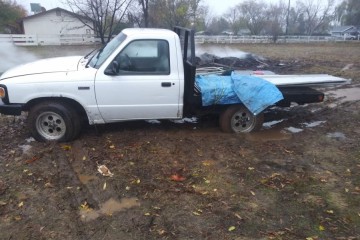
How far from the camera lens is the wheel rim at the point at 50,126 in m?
5.77

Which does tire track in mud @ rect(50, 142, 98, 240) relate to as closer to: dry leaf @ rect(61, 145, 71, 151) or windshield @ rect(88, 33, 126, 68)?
dry leaf @ rect(61, 145, 71, 151)

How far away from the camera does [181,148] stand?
583 cm

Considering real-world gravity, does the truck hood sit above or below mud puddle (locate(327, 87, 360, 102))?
above

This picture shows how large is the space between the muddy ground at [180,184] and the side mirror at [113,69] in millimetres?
1207

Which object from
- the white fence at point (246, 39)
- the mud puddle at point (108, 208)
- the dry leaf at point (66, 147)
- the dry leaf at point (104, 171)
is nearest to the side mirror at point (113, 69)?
the dry leaf at point (66, 147)

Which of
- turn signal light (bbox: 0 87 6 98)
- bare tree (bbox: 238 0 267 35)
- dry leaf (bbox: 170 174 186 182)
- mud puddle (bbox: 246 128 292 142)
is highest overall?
bare tree (bbox: 238 0 267 35)

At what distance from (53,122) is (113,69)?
1399 millimetres

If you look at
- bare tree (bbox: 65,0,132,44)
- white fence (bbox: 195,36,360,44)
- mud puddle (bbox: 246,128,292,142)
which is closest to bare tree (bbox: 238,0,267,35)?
white fence (bbox: 195,36,360,44)

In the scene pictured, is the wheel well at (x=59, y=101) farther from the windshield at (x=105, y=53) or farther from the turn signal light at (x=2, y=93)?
the windshield at (x=105, y=53)

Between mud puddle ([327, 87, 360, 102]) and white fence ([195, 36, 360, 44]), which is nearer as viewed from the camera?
mud puddle ([327, 87, 360, 102])

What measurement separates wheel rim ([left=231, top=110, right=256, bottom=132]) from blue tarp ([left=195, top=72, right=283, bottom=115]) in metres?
0.32

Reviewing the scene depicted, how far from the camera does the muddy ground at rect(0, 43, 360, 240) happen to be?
3.77 m

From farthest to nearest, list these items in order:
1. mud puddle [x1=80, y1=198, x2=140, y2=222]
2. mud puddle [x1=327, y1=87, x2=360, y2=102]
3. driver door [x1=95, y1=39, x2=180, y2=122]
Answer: mud puddle [x1=327, y1=87, x2=360, y2=102]
driver door [x1=95, y1=39, x2=180, y2=122]
mud puddle [x1=80, y1=198, x2=140, y2=222]

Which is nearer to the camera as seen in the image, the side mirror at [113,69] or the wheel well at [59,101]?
the side mirror at [113,69]
